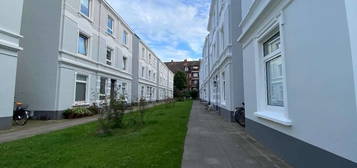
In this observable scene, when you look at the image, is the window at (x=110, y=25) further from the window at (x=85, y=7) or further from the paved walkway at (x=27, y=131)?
the paved walkway at (x=27, y=131)

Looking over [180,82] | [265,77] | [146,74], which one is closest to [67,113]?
[265,77]

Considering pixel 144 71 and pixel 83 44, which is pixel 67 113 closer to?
pixel 83 44

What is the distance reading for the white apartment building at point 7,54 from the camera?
7418 millimetres

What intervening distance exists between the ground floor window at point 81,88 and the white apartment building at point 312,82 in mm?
11548

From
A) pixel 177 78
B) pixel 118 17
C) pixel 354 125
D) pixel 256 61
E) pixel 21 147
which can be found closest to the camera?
pixel 354 125

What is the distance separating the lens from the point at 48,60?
35.2 ft

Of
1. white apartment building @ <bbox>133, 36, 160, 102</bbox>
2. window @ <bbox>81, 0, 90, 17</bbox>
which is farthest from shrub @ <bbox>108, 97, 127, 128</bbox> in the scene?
white apartment building @ <bbox>133, 36, 160, 102</bbox>

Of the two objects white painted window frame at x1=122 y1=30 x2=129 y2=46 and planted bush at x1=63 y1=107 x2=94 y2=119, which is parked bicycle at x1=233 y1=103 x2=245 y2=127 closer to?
planted bush at x1=63 y1=107 x2=94 y2=119

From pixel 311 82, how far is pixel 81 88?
13.2 metres

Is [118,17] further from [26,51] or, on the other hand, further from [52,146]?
[52,146]

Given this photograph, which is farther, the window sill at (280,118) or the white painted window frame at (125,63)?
the white painted window frame at (125,63)

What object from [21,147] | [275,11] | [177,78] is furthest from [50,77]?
[177,78]

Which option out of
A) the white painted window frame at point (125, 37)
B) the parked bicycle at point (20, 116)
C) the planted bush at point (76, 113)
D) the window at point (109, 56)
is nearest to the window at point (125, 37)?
the white painted window frame at point (125, 37)

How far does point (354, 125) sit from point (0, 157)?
6176 mm
